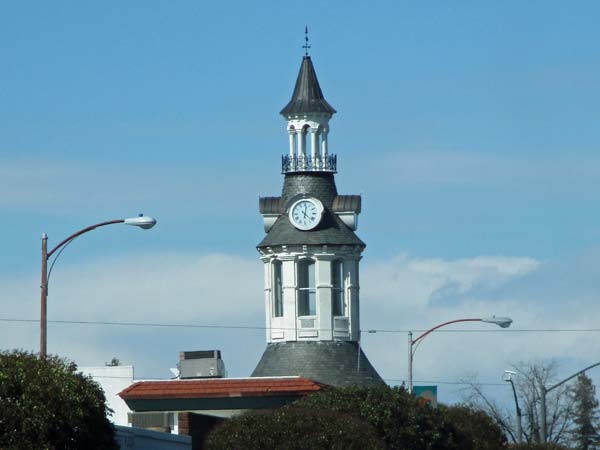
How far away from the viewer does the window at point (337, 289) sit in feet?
291

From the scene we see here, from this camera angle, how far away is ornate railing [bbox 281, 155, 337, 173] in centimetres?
8944

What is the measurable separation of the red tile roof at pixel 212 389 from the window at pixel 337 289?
66.4 feet

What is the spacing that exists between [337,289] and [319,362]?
3910 millimetres

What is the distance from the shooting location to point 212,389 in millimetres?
66812

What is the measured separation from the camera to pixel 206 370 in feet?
247

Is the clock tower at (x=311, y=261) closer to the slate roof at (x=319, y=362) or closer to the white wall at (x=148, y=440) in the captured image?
the slate roof at (x=319, y=362)

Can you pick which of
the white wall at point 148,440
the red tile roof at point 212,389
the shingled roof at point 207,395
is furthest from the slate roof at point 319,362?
the white wall at point 148,440

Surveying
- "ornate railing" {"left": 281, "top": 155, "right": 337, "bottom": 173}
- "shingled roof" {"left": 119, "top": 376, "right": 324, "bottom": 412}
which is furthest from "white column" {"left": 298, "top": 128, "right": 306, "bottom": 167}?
"shingled roof" {"left": 119, "top": 376, "right": 324, "bottom": 412}

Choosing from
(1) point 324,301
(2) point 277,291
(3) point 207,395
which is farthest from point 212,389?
(2) point 277,291

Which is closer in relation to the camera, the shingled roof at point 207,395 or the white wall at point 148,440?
the white wall at point 148,440

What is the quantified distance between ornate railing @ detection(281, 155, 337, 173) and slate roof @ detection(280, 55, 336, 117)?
94.1 inches

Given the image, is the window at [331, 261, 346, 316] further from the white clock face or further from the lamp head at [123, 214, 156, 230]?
the lamp head at [123, 214, 156, 230]

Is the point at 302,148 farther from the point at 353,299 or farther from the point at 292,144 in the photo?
the point at 353,299

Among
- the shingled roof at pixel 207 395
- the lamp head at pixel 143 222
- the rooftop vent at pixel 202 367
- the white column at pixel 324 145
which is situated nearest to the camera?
the lamp head at pixel 143 222
